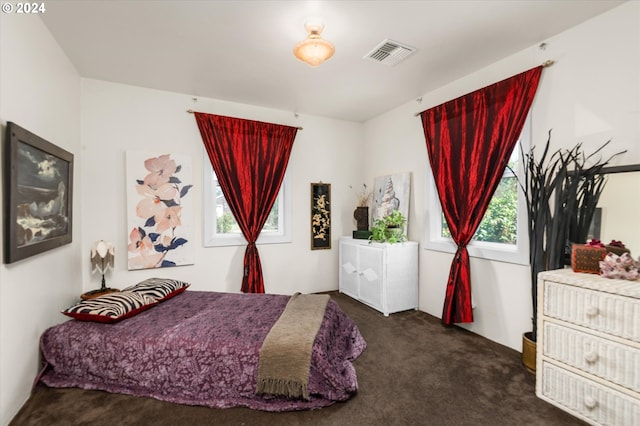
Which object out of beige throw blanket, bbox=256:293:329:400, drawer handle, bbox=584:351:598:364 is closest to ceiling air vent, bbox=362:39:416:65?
beige throw blanket, bbox=256:293:329:400

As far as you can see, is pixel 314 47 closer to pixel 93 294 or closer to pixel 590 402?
pixel 590 402

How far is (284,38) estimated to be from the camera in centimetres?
227

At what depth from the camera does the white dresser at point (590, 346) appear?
4.90 ft

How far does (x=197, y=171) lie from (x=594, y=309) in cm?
371

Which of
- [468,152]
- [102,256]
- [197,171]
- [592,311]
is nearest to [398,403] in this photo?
[592,311]

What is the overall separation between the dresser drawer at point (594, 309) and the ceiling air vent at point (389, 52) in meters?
2.08

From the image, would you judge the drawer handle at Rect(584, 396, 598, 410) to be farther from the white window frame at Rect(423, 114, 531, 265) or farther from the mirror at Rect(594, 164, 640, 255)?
Result: the white window frame at Rect(423, 114, 531, 265)

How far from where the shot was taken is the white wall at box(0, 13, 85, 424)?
1615 millimetres

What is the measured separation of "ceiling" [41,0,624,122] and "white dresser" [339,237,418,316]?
1862 millimetres

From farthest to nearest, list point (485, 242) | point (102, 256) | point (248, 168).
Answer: point (248, 168) < point (485, 242) < point (102, 256)

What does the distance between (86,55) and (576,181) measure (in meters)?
4.02

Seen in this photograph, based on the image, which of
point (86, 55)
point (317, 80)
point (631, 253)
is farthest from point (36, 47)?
point (631, 253)

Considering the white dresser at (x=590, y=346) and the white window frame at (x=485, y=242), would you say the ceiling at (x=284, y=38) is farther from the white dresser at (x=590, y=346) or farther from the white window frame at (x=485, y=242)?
the white dresser at (x=590, y=346)

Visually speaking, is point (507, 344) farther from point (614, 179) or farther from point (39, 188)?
point (39, 188)
